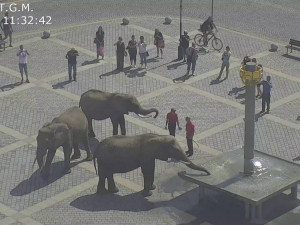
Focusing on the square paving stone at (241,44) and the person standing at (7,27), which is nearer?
the person standing at (7,27)

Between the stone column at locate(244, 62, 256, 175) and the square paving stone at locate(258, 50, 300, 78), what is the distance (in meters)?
12.1

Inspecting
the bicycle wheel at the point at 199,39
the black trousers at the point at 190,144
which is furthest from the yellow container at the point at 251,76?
the bicycle wheel at the point at 199,39

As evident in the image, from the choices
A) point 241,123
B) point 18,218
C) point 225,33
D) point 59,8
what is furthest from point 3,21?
point 18,218

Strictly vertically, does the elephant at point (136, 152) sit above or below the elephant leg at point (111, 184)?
above

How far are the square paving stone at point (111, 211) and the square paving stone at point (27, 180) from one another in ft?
2.82

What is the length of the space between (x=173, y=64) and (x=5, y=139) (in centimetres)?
Answer: 1089

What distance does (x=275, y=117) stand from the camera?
40.3 meters

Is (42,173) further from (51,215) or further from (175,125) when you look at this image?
(175,125)

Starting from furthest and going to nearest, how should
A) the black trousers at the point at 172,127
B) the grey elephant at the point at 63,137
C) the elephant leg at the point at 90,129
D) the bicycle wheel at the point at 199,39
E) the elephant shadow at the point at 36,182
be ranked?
the bicycle wheel at the point at 199,39, the elephant leg at the point at 90,129, the black trousers at the point at 172,127, the grey elephant at the point at 63,137, the elephant shadow at the point at 36,182

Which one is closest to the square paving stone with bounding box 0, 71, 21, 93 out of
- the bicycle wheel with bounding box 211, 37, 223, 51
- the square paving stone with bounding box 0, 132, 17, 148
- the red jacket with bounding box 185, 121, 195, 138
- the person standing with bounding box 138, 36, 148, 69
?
the square paving stone with bounding box 0, 132, 17, 148

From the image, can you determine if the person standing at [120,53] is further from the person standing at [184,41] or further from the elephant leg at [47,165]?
the elephant leg at [47,165]

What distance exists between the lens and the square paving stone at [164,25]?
49812 millimetres

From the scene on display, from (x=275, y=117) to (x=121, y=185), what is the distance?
344 inches

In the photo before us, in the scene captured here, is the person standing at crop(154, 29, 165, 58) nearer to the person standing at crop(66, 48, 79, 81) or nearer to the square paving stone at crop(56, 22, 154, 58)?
the square paving stone at crop(56, 22, 154, 58)
